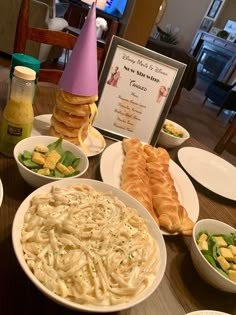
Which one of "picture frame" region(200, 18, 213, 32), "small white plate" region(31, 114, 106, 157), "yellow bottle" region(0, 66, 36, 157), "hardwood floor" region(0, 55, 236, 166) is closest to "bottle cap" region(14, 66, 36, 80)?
"yellow bottle" region(0, 66, 36, 157)

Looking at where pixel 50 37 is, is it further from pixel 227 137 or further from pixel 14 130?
pixel 227 137

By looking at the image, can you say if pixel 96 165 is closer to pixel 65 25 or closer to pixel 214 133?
pixel 65 25

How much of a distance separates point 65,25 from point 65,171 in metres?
4.34

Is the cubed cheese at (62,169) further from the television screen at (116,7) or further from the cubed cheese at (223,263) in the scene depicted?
the television screen at (116,7)

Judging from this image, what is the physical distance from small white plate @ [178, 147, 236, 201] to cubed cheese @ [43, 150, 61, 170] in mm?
522

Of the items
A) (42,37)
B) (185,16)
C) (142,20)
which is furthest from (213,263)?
(185,16)

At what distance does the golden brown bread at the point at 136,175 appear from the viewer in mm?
793

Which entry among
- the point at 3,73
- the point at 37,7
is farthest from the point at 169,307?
the point at 37,7

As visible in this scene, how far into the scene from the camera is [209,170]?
117 centimetres

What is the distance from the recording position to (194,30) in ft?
29.3

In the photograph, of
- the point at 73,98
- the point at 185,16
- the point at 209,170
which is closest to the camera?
the point at 73,98

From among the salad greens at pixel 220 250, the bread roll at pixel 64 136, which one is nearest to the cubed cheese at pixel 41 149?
the bread roll at pixel 64 136

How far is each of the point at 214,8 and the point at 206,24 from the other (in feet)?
1.51

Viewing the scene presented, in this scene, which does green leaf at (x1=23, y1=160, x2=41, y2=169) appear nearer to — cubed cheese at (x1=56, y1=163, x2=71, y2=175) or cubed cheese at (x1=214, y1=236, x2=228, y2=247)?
cubed cheese at (x1=56, y1=163, x2=71, y2=175)
